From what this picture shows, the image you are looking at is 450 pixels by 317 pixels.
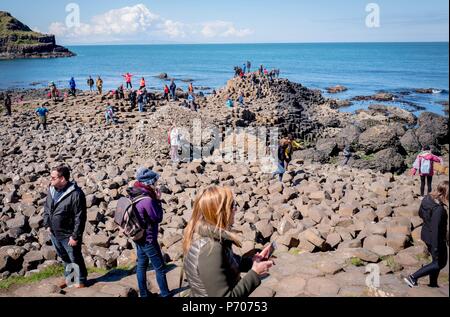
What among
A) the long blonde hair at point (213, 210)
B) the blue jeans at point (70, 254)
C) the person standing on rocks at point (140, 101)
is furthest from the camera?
the person standing on rocks at point (140, 101)

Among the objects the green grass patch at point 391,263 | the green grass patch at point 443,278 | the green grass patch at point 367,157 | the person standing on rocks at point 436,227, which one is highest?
the person standing on rocks at point 436,227

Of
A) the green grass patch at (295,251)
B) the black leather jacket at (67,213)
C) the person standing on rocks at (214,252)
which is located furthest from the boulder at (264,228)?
the person standing on rocks at (214,252)

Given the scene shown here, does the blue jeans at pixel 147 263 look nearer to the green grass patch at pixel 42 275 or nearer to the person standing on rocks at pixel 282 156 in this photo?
the green grass patch at pixel 42 275

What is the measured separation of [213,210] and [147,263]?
115 inches

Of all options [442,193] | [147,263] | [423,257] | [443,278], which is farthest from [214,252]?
[423,257]

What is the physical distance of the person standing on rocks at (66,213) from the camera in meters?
5.85

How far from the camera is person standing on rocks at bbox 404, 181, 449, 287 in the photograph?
526 cm

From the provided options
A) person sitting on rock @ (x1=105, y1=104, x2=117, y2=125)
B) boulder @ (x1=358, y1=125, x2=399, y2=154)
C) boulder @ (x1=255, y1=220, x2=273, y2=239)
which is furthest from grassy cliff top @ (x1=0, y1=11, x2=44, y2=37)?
boulder @ (x1=255, y1=220, x2=273, y2=239)

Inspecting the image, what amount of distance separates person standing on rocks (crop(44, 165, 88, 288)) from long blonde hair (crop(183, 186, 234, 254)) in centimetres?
316

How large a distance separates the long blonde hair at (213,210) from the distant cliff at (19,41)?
127m

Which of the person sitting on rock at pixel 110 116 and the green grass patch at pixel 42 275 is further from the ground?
the person sitting on rock at pixel 110 116

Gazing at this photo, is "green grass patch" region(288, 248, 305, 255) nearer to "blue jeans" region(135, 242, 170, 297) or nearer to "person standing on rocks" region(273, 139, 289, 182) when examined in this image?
"blue jeans" region(135, 242, 170, 297)

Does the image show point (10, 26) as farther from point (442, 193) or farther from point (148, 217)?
point (442, 193)

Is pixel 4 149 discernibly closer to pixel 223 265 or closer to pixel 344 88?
pixel 223 265
